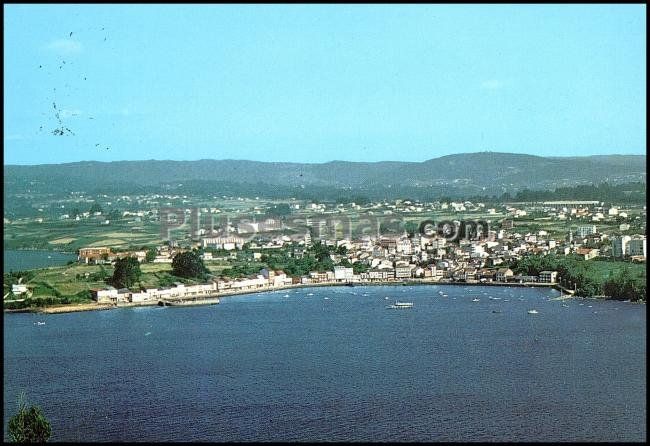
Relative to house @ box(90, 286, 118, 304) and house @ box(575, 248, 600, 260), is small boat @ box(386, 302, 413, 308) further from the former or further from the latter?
house @ box(575, 248, 600, 260)

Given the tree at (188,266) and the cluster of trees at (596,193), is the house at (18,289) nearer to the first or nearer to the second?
the tree at (188,266)

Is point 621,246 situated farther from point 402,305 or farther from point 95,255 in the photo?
point 95,255

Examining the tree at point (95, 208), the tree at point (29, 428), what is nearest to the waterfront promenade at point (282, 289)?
the tree at point (29, 428)

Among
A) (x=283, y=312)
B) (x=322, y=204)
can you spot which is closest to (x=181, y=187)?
(x=322, y=204)

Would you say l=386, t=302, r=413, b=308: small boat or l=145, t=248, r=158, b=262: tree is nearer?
l=386, t=302, r=413, b=308: small boat

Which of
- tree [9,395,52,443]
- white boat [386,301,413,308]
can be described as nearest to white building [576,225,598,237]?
white boat [386,301,413,308]

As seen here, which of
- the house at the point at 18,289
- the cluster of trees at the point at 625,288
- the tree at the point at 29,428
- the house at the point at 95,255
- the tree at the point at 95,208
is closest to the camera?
the tree at the point at 29,428
